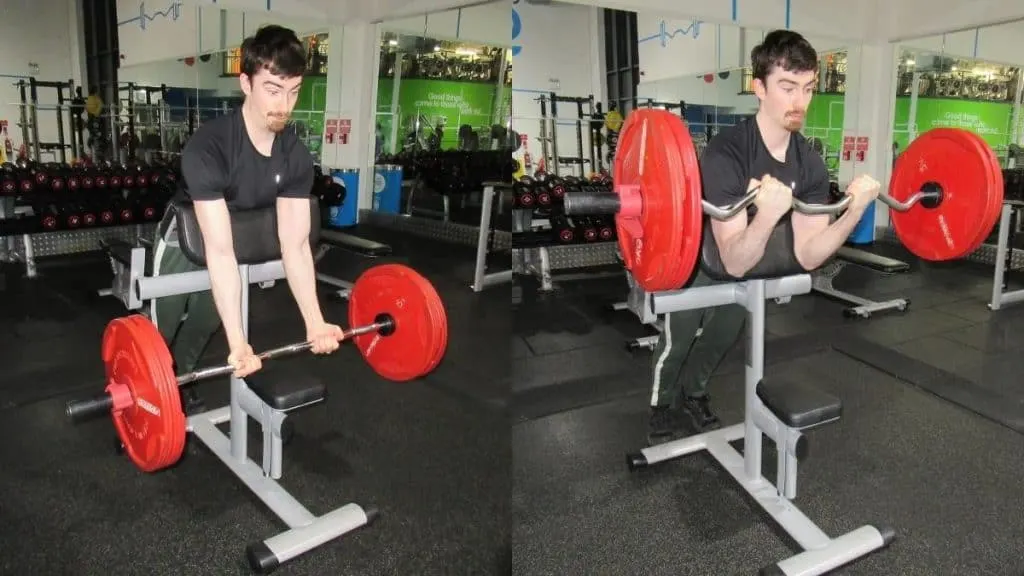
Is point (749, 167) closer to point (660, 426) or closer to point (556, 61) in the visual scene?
point (660, 426)

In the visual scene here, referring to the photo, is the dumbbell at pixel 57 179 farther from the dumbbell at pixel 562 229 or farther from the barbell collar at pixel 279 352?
the barbell collar at pixel 279 352

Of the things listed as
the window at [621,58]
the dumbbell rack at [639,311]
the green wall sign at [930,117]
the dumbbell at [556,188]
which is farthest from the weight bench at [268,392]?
the green wall sign at [930,117]

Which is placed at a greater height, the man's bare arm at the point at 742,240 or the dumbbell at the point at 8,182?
the dumbbell at the point at 8,182

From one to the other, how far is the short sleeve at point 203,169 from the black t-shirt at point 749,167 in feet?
3.47

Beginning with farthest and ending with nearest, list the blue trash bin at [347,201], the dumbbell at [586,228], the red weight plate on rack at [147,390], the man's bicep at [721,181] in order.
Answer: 1. the blue trash bin at [347,201]
2. the dumbbell at [586,228]
3. the man's bicep at [721,181]
4. the red weight plate on rack at [147,390]

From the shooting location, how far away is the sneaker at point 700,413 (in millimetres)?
2240

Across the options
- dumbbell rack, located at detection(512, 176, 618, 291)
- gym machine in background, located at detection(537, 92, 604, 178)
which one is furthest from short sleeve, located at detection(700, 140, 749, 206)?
gym machine in background, located at detection(537, 92, 604, 178)

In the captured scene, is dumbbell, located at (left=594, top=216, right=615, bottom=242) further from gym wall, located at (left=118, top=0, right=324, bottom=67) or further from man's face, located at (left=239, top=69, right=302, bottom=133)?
gym wall, located at (left=118, top=0, right=324, bottom=67)

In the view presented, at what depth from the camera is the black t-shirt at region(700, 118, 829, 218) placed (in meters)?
1.59

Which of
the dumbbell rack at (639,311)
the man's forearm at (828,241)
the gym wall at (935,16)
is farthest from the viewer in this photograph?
the gym wall at (935,16)

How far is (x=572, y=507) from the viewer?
5.94 feet

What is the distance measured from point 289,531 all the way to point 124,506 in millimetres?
486

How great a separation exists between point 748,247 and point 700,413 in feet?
3.11

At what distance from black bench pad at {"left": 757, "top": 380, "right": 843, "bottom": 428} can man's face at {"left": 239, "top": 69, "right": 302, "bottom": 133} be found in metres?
1.24
